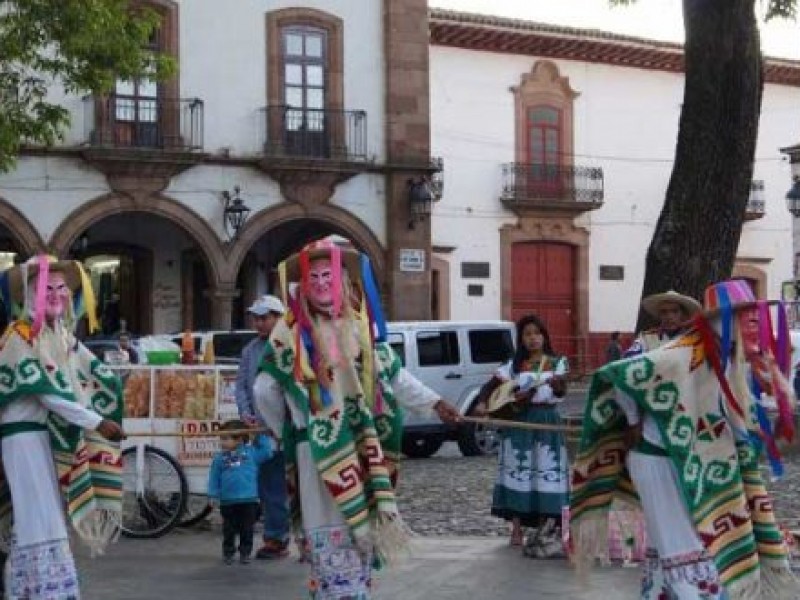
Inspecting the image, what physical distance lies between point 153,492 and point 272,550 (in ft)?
5.08

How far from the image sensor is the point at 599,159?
33.5 metres

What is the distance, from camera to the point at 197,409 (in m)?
11.3

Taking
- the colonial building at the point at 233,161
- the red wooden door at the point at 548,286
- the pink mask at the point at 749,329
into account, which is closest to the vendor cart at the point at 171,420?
the pink mask at the point at 749,329

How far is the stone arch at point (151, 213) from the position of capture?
81.0 feet

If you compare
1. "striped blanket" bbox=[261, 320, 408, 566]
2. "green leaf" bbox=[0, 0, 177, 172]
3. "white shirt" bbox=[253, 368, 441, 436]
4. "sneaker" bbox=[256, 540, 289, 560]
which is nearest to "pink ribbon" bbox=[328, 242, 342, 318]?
"striped blanket" bbox=[261, 320, 408, 566]

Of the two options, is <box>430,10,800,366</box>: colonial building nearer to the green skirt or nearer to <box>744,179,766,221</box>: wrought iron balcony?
<box>744,179,766,221</box>: wrought iron balcony

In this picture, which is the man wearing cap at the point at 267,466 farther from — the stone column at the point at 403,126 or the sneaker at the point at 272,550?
the stone column at the point at 403,126

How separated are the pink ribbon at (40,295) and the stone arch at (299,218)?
18.5m

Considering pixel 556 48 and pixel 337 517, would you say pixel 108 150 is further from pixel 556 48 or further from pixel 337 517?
pixel 337 517

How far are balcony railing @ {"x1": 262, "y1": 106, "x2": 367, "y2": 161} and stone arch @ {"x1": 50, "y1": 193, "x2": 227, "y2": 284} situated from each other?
6.33 feet

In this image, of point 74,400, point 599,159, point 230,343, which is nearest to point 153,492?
point 74,400

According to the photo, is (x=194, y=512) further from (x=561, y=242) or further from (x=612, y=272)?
(x=612, y=272)

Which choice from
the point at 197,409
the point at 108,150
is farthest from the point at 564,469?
the point at 108,150

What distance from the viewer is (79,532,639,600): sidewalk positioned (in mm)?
8570
